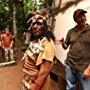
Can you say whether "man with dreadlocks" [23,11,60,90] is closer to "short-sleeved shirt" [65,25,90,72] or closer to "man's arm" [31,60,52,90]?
"man's arm" [31,60,52,90]

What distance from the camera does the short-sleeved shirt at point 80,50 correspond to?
3.98 m

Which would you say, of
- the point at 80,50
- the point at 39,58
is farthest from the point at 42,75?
the point at 80,50

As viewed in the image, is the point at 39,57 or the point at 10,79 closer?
the point at 39,57

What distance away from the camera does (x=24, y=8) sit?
19203mm

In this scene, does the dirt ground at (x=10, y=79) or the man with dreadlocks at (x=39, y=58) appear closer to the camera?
the man with dreadlocks at (x=39, y=58)

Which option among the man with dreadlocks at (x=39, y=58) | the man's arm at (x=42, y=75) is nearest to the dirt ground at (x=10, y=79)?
the man with dreadlocks at (x=39, y=58)

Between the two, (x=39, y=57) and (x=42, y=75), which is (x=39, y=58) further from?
(x=42, y=75)

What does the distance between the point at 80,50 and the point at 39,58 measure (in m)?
1.17

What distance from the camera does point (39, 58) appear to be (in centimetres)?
302

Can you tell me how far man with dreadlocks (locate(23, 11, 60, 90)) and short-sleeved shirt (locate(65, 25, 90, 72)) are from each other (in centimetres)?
90

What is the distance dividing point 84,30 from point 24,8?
15.5 m

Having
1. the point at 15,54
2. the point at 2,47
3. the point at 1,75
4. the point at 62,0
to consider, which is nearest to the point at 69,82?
the point at 62,0

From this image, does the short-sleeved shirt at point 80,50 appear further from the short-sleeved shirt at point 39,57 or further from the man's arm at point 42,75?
the man's arm at point 42,75

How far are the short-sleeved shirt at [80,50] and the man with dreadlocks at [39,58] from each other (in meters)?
0.90
